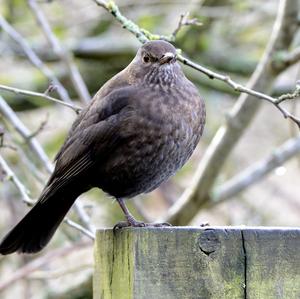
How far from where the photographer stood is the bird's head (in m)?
3.53

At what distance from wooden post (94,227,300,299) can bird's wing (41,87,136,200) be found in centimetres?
121

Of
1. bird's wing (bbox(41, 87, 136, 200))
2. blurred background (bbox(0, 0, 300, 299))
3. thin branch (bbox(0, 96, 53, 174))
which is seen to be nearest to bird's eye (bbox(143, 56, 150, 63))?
bird's wing (bbox(41, 87, 136, 200))

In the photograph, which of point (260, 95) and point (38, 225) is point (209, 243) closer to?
point (260, 95)

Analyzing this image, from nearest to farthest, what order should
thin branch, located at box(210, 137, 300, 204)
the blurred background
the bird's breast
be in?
the bird's breast
thin branch, located at box(210, 137, 300, 204)
the blurred background

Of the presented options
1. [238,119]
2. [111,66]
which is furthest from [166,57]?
[111,66]

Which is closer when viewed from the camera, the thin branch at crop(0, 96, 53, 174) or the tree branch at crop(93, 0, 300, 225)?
the thin branch at crop(0, 96, 53, 174)

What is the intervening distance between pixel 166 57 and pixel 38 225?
3.22ft

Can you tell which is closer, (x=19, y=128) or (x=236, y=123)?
(x=19, y=128)

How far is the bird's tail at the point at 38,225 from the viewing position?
3571 mm

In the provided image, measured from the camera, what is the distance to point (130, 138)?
11.1ft

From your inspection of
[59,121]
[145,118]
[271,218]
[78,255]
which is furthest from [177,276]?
[59,121]

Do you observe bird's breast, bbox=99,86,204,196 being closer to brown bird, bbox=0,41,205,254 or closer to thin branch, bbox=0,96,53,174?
brown bird, bbox=0,41,205,254

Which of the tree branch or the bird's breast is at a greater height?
the tree branch

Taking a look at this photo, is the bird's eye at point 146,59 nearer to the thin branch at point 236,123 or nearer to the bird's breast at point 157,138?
the bird's breast at point 157,138
